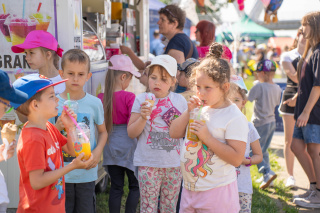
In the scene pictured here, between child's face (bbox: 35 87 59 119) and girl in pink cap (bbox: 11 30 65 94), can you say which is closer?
Result: child's face (bbox: 35 87 59 119)

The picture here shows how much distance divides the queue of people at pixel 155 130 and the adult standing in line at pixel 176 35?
0.04ft

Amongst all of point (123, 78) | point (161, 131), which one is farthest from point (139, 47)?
point (161, 131)

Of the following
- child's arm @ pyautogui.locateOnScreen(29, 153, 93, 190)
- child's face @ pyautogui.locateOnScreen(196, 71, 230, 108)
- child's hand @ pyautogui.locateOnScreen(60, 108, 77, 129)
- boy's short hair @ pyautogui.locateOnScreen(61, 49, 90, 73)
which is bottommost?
child's arm @ pyautogui.locateOnScreen(29, 153, 93, 190)

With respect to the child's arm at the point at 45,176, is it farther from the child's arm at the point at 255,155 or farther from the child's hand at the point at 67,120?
the child's arm at the point at 255,155

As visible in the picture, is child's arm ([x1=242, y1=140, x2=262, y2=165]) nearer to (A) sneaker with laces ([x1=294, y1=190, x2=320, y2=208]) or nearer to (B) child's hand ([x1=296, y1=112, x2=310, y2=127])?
(B) child's hand ([x1=296, y1=112, x2=310, y2=127])

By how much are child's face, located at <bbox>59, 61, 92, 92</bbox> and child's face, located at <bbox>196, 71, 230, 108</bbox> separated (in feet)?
3.28

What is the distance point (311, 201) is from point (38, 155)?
3.63 metres

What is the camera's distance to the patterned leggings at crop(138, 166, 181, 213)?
3.22 m

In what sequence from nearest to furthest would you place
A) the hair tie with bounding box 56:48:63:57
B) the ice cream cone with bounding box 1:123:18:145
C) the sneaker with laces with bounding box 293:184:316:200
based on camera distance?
the ice cream cone with bounding box 1:123:18:145, the hair tie with bounding box 56:48:63:57, the sneaker with laces with bounding box 293:184:316:200

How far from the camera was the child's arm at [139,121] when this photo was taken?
9.70ft

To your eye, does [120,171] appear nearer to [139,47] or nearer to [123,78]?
[123,78]

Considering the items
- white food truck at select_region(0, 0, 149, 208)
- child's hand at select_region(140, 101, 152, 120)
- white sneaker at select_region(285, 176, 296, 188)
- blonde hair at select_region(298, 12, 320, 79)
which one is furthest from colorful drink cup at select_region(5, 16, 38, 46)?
white sneaker at select_region(285, 176, 296, 188)

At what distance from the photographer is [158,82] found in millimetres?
3197

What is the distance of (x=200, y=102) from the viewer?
2480 mm
